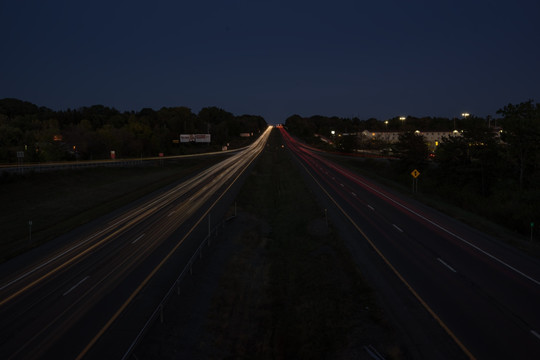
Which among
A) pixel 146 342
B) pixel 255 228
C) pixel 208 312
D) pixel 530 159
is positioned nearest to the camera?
pixel 146 342

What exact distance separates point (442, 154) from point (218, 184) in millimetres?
33010

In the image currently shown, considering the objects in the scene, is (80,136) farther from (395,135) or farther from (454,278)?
(395,135)

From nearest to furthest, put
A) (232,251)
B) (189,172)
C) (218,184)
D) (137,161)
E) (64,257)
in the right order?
(64,257) < (232,251) < (218,184) < (189,172) < (137,161)

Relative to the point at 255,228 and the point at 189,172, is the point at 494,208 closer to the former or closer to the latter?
the point at 255,228

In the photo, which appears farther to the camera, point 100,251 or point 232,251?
point 232,251

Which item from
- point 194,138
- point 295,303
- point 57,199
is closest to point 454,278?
point 295,303

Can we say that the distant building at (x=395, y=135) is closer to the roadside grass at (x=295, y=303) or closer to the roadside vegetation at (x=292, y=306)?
the roadside grass at (x=295, y=303)

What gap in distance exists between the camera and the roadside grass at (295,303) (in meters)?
11.4

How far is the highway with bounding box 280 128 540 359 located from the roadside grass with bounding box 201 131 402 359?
4.07 feet

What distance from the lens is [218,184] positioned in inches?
1832

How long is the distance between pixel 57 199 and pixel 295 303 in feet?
105

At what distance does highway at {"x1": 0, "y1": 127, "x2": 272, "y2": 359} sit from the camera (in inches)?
437

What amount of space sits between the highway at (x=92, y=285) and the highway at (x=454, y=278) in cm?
1044

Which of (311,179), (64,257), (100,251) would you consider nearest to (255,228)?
(100,251)
